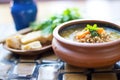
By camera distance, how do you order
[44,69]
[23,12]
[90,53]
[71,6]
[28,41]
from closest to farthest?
[90,53] < [44,69] < [28,41] < [23,12] < [71,6]

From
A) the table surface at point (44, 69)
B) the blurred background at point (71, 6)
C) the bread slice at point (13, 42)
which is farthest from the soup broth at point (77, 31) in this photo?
the blurred background at point (71, 6)

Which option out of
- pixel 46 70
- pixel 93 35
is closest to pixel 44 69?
pixel 46 70

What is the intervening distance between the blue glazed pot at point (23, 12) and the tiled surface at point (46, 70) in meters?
0.40

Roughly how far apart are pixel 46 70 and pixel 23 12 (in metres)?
0.56

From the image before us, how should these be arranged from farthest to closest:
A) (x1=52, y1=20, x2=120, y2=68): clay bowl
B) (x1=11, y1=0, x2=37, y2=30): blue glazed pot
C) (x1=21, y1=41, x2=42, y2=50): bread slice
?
(x1=11, y1=0, x2=37, y2=30): blue glazed pot
(x1=21, y1=41, x2=42, y2=50): bread slice
(x1=52, y1=20, x2=120, y2=68): clay bowl

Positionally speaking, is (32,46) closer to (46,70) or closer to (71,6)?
(46,70)

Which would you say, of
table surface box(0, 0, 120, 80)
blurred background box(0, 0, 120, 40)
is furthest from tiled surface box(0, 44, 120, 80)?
blurred background box(0, 0, 120, 40)

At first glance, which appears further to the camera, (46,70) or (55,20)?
(55,20)

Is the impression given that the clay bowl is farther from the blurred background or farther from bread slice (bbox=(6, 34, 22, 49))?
the blurred background

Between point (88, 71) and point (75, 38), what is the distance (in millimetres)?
142

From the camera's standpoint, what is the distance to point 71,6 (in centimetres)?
189

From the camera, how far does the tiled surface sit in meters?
0.92

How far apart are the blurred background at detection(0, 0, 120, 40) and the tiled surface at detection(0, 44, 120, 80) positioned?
0.38m

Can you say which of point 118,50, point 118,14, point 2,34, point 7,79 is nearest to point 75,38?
point 118,50
